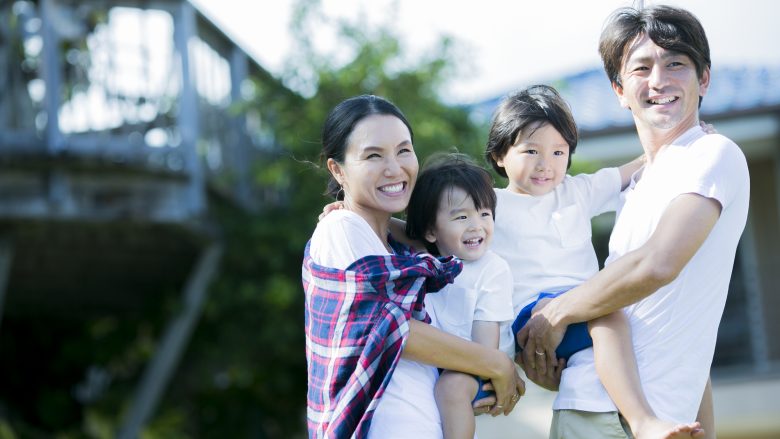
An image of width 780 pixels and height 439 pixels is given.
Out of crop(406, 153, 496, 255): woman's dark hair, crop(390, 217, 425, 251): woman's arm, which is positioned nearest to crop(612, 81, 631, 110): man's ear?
crop(406, 153, 496, 255): woman's dark hair

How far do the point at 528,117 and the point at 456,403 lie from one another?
80cm

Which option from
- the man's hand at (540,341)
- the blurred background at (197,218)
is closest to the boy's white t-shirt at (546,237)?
the man's hand at (540,341)

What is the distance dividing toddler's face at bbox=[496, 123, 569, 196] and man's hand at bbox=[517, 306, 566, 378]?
37cm

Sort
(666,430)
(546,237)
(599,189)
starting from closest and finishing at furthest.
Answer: (666,430), (546,237), (599,189)

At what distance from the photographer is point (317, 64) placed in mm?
9438

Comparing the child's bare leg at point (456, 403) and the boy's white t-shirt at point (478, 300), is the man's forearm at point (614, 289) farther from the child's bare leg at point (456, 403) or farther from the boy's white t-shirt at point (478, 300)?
the child's bare leg at point (456, 403)

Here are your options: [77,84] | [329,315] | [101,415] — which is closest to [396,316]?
[329,315]

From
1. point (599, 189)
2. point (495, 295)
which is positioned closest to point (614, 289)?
point (495, 295)

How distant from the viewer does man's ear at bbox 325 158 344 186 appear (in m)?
3.04

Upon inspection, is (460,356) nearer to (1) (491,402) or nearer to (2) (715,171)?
(1) (491,402)

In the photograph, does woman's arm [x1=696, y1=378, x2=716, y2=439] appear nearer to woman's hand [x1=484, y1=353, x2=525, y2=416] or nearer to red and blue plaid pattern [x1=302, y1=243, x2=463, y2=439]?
woman's hand [x1=484, y1=353, x2=525, y2=416]

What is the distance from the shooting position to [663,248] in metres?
2.73

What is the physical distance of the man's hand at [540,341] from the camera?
2.94 metres

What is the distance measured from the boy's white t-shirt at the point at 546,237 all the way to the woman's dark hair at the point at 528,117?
132 mm
